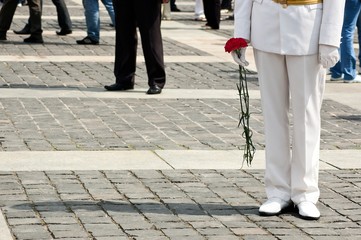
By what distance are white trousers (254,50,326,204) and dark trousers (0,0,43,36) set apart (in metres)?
10.6

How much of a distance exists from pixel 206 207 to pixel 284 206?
49 centimetres

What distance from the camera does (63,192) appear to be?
24.4 feet

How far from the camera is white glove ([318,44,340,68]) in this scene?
6648mm

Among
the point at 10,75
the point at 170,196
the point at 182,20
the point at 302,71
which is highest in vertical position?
the point at 302,71

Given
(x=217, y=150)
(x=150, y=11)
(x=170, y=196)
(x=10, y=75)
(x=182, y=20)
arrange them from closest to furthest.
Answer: (x=170, y=196) < (x=217, y=150) < (x=150, y=11) < (x=10, y=75) < (x=182, y=20)

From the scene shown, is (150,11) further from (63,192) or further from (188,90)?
(63,192)

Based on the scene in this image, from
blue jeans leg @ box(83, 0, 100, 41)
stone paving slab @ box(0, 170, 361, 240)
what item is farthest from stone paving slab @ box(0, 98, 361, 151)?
blue jeans leg @ box(83, 0, 100, 41)

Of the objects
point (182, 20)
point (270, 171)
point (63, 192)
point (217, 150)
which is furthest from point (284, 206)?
point (182, 20)

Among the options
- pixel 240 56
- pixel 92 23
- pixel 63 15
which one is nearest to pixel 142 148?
pixel 240 56

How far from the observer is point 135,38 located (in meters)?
12.4

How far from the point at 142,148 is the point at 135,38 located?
3.46 meters

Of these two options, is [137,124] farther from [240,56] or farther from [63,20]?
[63,20]

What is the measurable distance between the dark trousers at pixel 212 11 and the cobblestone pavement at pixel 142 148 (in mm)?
3902

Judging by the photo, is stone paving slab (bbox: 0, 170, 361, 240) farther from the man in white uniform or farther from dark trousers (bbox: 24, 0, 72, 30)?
dark trousers (bbox: 24, 0, 72, 30)
